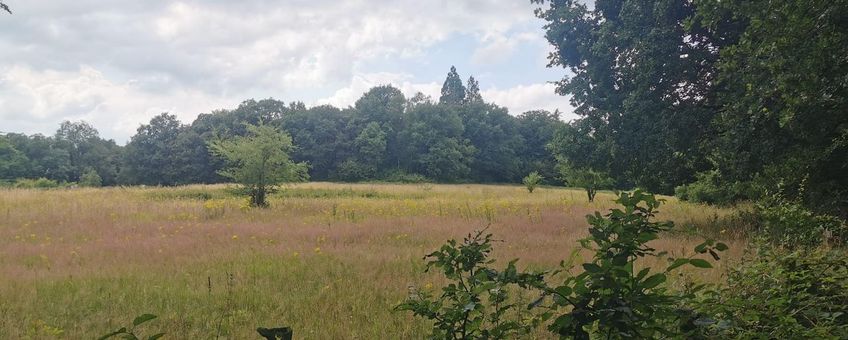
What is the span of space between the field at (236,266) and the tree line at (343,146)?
5537 centimetres

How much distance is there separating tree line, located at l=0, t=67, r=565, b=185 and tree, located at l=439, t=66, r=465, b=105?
6925mm

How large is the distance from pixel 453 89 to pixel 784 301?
95677mm

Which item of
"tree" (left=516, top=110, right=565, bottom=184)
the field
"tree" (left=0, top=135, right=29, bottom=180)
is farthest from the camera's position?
"tree" (left=516, top=110, right=565, bottom=184)

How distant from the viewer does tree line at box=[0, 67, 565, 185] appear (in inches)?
2879

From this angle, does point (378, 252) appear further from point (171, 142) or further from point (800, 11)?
point (171, 142)

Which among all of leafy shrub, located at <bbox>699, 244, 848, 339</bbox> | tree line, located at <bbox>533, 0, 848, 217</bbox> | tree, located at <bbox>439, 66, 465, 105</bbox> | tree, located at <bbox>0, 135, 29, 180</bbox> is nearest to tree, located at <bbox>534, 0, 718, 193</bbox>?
tree line, located at <bbox>533, 0, 848, 217</bbox>

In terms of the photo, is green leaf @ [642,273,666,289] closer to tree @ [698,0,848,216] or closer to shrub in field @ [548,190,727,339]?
shrub in field @ [548,190,727,339]

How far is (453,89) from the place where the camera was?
9700cm

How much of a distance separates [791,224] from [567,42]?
11041 millimetres

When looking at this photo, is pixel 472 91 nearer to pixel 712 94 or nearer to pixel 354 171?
pixel 354 171

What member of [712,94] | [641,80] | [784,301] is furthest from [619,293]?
[712,94]

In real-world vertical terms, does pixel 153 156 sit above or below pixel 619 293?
above

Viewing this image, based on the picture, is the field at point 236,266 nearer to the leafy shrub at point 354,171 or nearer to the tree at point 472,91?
the leafy shrub at point 354,171

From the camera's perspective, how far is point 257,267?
8141mm
